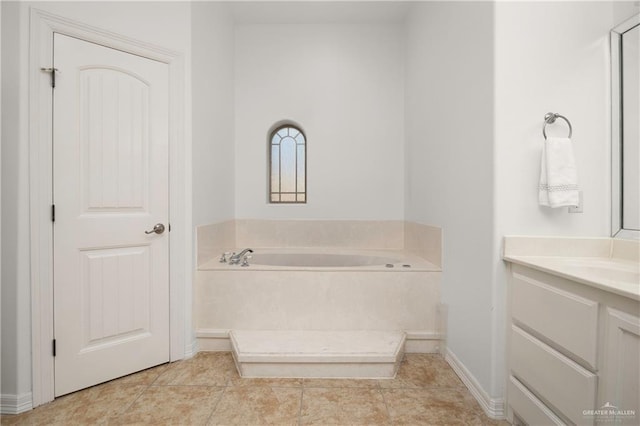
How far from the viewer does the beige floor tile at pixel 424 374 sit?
1.90 metres

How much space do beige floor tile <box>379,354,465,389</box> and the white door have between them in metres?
1.55

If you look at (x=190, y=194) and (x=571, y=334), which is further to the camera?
(x=190, y=194)

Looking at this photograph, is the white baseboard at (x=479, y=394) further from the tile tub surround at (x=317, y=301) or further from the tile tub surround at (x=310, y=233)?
the tile tub surround at (x=310, y=233)

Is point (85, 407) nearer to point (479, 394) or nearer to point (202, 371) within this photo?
point (202, 371)

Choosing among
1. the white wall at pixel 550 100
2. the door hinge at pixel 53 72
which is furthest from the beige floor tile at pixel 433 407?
the door hinge at pixel 53 72

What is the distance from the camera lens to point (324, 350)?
6.62 feet

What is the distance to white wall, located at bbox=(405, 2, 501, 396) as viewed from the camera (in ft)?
5.43

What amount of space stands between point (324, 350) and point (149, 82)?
2.05 meters

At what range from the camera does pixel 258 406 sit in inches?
66.9

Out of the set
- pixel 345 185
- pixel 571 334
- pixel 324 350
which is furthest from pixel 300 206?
pixel 571 334

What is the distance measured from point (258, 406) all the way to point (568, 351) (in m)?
1.45

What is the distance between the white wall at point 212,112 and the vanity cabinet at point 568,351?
2.10 meters

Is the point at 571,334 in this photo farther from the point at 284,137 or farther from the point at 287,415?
the point at 284,137

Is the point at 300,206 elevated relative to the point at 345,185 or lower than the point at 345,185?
lower
